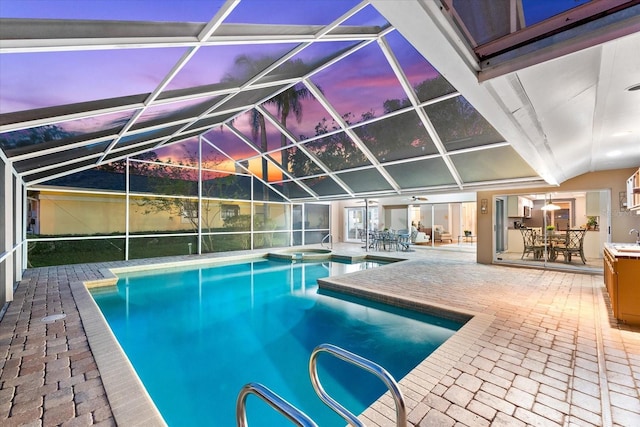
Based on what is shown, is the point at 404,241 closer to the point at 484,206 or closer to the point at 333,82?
the point at 484,206

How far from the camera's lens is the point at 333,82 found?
274 inches

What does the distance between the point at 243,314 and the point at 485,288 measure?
5.26m

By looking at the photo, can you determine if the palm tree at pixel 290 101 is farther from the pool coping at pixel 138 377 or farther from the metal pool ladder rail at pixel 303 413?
the metal pool ladder rail at pixel 303 413

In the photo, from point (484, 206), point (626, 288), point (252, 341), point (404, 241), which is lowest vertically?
point (252, 341)

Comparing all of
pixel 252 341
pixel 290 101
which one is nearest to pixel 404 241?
pixel 290 101

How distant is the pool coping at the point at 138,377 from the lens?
2256 millimetres

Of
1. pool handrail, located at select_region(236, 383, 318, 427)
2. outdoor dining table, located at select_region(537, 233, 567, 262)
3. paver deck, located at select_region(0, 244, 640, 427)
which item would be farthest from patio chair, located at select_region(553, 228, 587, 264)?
pool handrail, located at select_region(236, 383, 318, 427)

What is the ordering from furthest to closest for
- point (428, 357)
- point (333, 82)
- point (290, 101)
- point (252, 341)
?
point (290, 101) < point (333, 82) < point (252, 341) < point (428, 357)

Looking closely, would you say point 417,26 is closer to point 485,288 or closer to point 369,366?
point 369,366

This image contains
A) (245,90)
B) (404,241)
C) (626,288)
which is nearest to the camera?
(626,288)

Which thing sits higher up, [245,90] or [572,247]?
[245,90]

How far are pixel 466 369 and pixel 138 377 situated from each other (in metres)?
3.39

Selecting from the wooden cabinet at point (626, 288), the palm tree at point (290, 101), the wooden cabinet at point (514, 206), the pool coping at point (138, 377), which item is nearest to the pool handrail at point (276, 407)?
the pool coping at point (138, 377)

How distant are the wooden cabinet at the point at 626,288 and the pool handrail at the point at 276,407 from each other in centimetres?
518
